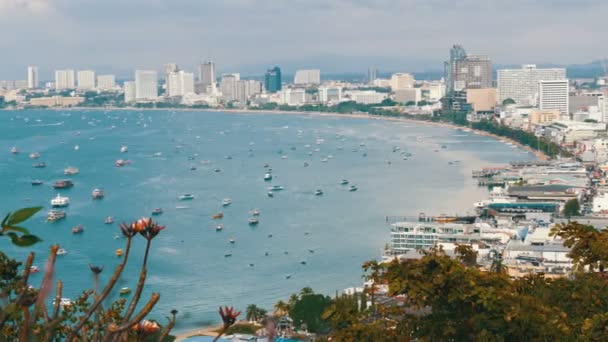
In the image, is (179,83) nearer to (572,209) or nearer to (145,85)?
(145,85)

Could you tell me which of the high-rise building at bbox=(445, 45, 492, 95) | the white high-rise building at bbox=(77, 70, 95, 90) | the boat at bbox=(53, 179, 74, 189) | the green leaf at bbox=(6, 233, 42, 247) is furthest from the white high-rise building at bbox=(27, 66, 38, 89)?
the green leaf at bbox=(6, 233, 42, 247)

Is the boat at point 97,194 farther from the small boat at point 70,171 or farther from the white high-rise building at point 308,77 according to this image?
the white high-rise building at point 308,77

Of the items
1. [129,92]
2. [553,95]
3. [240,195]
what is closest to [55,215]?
[240,195]

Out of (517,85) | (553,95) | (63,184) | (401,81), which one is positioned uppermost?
(401,81)

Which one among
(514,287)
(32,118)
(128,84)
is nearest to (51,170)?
(514,287)

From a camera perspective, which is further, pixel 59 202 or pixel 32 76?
pixel 32 76

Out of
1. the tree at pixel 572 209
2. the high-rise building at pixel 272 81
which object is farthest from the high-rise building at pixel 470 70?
the tree at pixel 572 209

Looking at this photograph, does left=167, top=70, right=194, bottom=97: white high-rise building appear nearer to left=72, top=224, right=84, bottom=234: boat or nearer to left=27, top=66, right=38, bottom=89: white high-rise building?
left=27, top=66, right=38, bottom=89: white high-rise building
